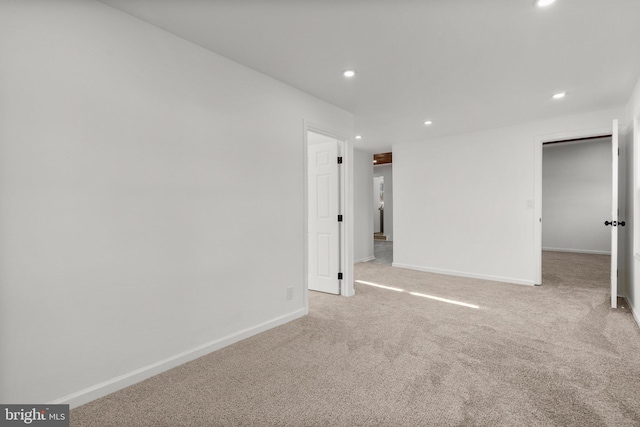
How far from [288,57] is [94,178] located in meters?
1.72

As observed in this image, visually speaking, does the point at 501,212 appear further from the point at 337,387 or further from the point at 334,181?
the point at 337,387

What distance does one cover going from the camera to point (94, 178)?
1911mm

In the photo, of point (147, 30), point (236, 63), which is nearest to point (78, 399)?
point (147, 30)

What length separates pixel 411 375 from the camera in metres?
2.14

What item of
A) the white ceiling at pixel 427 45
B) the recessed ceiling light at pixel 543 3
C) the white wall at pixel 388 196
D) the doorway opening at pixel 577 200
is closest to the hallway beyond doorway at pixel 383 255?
the white wall at pixel 388 196

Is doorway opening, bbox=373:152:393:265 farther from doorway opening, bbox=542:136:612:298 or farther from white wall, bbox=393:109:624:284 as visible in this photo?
doorway opening, bbox=542:136:612:298

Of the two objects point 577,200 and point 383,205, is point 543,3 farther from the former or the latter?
point 383,205

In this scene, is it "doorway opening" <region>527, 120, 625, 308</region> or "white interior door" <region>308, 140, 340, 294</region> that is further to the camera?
"doorway opening" <region>527, 120, 625, 308</region>

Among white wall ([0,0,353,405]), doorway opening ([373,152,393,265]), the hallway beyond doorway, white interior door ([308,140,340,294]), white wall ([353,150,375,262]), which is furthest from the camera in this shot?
doorway opening ([373,152,393,265])

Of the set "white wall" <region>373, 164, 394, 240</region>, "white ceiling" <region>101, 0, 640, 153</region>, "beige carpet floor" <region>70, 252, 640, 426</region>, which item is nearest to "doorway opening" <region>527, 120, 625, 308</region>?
"white wall" <region>373, 164, 394, 240</region>

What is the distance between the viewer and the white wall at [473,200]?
471cm

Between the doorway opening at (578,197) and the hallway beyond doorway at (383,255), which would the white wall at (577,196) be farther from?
the hallway beyond doorway at (383,255)

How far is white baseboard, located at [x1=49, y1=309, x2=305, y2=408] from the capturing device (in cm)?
184

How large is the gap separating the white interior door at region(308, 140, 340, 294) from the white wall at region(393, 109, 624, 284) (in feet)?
7.60
